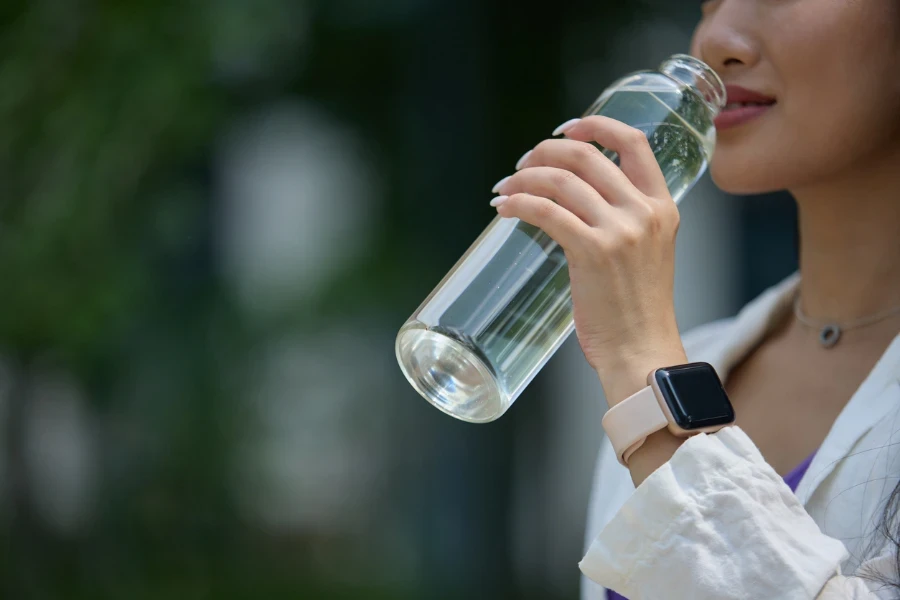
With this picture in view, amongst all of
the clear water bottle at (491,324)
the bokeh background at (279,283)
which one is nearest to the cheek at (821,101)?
the clear water bottle at (491,324)

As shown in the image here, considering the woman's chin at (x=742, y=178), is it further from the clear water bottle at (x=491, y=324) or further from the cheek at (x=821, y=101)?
the clear water bottle at (x=491, y=324)

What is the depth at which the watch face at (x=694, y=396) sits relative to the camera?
61 cm

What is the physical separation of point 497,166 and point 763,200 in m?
0.70

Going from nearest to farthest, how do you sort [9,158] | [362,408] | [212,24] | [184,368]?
1. [9,158]
2. [212,24]
3. [184,368]
4. [362,408]

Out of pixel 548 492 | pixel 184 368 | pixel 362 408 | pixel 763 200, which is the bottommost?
pixel 548 492

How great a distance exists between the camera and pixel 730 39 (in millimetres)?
806

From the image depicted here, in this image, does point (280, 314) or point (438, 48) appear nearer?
point (280, 314)

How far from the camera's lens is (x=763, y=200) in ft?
8.41

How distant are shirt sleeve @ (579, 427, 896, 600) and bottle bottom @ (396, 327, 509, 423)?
0.13 m

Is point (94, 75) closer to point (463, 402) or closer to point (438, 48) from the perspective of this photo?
point (438, 48)

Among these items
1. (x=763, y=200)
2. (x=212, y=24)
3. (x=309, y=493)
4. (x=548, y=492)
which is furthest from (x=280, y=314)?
(x=763, y=200)

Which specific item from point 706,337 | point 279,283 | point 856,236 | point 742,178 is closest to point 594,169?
point 742,178

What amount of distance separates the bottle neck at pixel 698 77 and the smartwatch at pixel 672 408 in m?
0.27

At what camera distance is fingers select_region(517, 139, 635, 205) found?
0.63 meters
